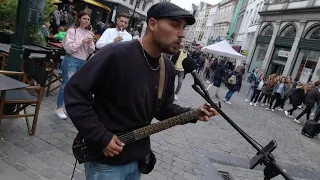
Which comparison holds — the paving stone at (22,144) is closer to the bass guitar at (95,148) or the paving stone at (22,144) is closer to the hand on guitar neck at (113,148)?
the bass guitar at (95,148)

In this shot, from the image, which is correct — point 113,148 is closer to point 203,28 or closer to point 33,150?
point 33,150

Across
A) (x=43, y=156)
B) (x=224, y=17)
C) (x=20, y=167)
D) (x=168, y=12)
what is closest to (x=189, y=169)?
(x=43, y=156)

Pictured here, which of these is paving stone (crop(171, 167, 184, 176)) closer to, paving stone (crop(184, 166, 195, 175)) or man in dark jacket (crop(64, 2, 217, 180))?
paving stone (crop(184, 166, 195, 175))

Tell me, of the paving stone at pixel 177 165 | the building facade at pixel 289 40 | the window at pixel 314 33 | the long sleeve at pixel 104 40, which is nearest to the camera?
the paving stone at pixel 177 165

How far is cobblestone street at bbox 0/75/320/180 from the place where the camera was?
3.56 metres

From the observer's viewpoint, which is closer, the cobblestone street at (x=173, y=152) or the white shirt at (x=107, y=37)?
the cobblestone street at (x=173, y=152)

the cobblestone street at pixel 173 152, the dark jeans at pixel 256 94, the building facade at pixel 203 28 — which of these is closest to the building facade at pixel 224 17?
the building facade at pixel 203 28

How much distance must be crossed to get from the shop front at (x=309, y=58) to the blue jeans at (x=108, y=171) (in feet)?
64.7

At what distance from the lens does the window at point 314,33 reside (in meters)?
20.1

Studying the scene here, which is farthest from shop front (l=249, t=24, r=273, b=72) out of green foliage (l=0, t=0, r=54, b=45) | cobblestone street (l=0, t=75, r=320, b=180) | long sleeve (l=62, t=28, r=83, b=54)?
long sleeve (l=62, t=28, r=83, b=54)

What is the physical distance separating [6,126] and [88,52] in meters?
1.81

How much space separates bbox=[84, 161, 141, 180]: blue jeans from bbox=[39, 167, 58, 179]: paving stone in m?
1.68

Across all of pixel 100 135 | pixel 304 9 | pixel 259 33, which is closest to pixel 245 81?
pixel 259 33

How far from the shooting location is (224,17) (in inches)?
2237
